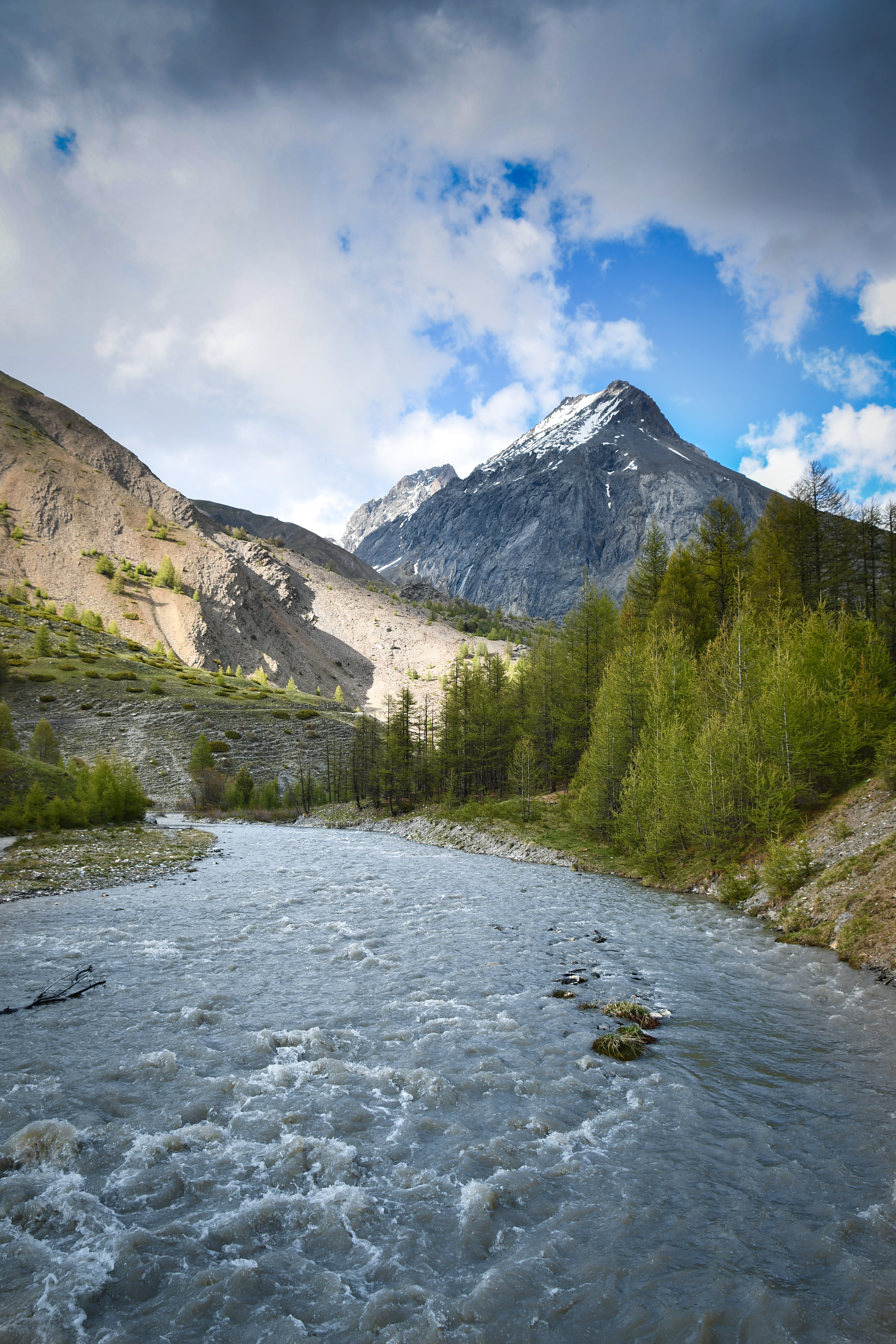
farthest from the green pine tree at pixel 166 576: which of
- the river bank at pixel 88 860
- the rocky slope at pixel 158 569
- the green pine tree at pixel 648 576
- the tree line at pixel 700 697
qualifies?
the green pine tree at pixel 648 576

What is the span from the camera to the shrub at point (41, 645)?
92.8 metres

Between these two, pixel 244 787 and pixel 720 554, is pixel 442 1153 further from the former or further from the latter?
pixel 244 787

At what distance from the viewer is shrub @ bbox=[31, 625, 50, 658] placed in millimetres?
92750

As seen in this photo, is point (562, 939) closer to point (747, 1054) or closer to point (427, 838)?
point (747, 1054)

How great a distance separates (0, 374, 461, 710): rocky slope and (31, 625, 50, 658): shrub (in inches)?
1213

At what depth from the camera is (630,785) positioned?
30781 millimetres

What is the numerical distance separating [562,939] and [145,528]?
16932cm

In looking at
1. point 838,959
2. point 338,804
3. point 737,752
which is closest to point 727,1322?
point 838,959

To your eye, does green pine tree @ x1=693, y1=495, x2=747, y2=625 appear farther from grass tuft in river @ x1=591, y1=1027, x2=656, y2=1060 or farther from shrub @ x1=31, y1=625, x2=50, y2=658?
shrub @ x1=31, y1=625, x2=50, y2=658

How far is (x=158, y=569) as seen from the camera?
486 feet

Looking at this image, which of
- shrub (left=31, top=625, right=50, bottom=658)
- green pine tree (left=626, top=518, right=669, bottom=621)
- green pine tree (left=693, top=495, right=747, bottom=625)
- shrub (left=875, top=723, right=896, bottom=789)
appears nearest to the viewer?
shrub (left=875, top=723, right=896, bottom=789)

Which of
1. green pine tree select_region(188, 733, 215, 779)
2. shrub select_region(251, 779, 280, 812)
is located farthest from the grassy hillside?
shrub select_region(251, 779, 280, 812)

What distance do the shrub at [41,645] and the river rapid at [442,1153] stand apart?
306 feet

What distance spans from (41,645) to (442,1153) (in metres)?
108
